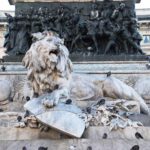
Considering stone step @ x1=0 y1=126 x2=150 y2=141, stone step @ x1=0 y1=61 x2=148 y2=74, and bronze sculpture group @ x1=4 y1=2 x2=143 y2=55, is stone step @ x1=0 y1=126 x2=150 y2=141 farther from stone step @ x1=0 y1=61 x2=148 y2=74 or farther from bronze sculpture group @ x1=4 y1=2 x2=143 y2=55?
bronze sculpture group @ x1=4 y1=2 x2=143 y2=55

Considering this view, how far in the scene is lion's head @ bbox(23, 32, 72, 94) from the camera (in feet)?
34.0

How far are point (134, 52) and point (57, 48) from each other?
18.1 ft

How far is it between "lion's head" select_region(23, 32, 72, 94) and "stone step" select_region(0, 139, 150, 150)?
1942mm

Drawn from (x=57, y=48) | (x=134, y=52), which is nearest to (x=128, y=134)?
(x=57, y=48)

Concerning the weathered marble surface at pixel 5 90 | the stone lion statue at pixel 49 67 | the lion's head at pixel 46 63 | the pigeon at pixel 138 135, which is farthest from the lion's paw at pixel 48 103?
the weathered marble surface at pixel 5 90

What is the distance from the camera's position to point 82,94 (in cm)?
1191

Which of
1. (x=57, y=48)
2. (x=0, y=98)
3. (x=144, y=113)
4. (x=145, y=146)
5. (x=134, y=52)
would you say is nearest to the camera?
(x=145, y=146)

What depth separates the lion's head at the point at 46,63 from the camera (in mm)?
10375

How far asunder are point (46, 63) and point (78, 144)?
2296mm

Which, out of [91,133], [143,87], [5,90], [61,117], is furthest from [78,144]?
[143,87]

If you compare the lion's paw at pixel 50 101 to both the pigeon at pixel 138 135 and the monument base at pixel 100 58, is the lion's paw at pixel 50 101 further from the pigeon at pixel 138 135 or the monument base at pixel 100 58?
the monument base at pixel 100 58

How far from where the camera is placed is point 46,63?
10.4 meters

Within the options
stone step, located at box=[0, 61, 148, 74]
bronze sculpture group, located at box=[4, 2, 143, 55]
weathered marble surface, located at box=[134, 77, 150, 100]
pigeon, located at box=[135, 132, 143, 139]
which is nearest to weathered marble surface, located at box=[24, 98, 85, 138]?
pigeon, located at box=[135, 132, 143, 139]

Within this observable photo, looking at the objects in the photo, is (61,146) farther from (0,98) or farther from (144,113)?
(0,98)
